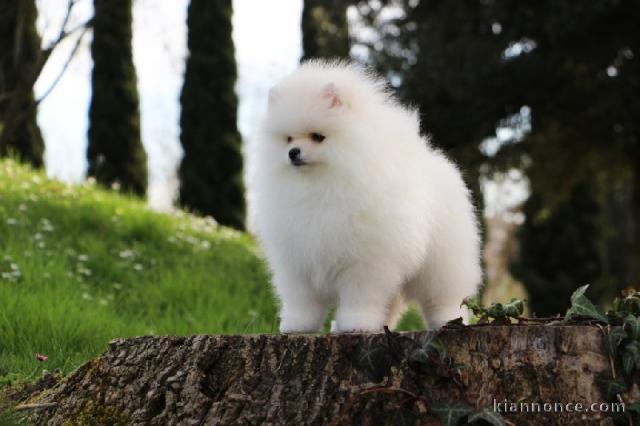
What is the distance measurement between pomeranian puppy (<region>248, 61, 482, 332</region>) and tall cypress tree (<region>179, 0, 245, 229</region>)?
1241 cm

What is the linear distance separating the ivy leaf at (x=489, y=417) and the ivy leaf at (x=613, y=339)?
617 mm

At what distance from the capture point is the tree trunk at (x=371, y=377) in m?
3.16

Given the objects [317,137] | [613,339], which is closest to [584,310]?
[613,339]

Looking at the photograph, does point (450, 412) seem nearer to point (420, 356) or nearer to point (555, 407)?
point (420, 356)

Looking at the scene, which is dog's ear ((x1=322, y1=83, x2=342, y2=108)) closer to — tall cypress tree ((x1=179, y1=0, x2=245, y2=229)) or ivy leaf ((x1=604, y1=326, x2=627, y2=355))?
ivy leaf ((x1=604, y1=326, x2=627, y2=355))

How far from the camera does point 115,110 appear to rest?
650 inches

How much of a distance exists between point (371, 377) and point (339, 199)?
916 millimetres

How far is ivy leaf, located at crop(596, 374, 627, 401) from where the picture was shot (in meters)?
3.27

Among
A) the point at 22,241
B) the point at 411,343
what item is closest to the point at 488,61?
the point at 22,241

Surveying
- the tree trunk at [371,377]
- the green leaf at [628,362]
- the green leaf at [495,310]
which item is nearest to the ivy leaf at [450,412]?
the tree trunk at [371,377]

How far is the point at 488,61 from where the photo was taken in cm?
1230

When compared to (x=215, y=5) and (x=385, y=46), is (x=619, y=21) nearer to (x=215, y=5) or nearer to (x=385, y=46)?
(x=385, y=46)

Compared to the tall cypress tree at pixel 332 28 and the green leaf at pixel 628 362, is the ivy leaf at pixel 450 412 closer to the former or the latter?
the green leaf at pixel 628 362

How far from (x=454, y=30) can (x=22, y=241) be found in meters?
8.02
